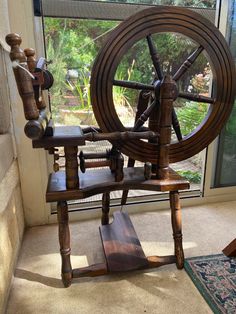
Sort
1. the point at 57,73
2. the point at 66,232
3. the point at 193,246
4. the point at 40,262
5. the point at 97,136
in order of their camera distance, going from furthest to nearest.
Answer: the point at 57,73
the point at 193,246
the point at 40,262
the point at 66,232
the point at 97,136

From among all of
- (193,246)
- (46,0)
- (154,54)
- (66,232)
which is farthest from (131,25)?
(193,246)

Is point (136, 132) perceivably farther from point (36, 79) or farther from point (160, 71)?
point (36, 79)

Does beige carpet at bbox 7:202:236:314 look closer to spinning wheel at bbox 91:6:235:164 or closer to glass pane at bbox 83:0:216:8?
spinning wheel at bbox 91:6:235:164

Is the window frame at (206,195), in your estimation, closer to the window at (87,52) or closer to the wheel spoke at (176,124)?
the window at (87,52)

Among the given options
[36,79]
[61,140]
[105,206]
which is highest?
[36,79]

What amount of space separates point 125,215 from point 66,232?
2.10 ft

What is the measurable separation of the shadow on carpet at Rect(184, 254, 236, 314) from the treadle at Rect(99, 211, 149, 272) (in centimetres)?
27

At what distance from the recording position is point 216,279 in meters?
1.33

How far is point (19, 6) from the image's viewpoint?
1.53 metres

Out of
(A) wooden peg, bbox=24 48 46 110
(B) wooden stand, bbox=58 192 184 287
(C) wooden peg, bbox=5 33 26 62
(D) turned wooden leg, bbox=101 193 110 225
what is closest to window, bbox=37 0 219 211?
(D) turned wooden leg, bbox=101 193 110 225

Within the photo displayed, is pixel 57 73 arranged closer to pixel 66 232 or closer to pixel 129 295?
pixel 66 232

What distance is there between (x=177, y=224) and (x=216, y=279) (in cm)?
33

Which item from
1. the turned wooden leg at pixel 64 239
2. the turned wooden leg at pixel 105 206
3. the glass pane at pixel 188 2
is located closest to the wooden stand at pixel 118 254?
the turned wooden leg at pixel 64 239

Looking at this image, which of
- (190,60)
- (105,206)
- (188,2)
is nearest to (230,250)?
(105,206)
